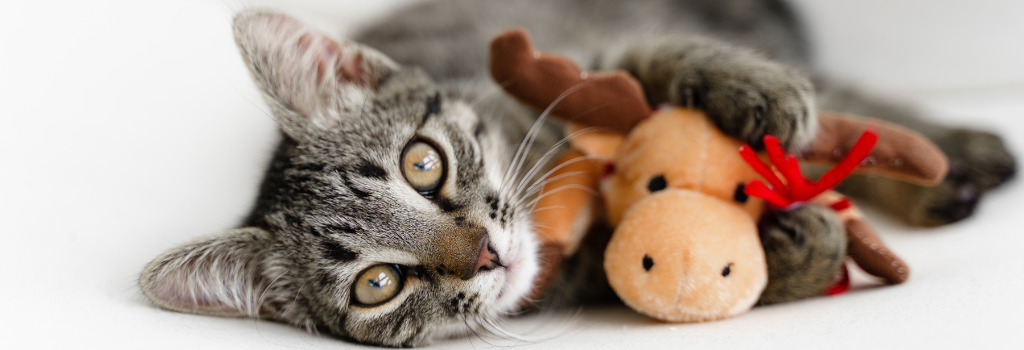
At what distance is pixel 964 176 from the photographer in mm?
1277

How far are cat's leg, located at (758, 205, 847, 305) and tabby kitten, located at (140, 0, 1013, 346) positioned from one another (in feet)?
0.48

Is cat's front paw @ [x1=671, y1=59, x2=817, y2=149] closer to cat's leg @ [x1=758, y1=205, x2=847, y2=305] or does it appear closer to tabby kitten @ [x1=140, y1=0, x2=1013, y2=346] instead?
tabby kitten @ [x1=140, y1=0, x2=1013, y2=346]

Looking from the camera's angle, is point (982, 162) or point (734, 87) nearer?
point (734, 87)

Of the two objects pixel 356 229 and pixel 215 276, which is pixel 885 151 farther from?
pixel 215 276

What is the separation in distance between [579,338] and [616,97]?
44 cm

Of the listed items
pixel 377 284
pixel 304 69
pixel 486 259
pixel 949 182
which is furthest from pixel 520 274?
pixel 949 182

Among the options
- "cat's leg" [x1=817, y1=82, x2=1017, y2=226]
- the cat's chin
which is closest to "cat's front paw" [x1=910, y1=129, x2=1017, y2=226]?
"cat's leg" [x1=817, y1=82, x2=1017, y2=226]

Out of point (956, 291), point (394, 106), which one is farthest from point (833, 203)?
point (394, 106)

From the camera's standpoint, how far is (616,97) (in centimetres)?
102

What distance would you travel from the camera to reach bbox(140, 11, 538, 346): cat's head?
985mm

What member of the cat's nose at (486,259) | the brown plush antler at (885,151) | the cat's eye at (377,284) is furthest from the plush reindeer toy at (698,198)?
the cat's eye at (377,284)

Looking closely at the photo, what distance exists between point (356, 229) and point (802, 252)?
0.79m

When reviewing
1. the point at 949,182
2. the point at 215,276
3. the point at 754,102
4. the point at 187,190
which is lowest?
the point at 215,276

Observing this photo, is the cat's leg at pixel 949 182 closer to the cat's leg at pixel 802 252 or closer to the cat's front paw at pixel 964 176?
the cat's front paw at pixel 964 176
